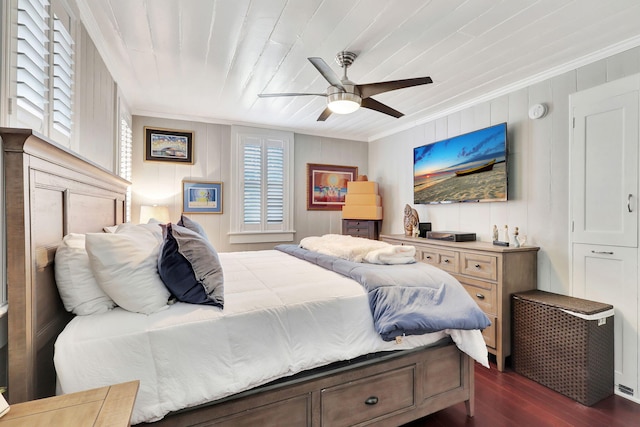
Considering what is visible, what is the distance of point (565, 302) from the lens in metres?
2.32

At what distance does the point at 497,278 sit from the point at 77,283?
2854mm

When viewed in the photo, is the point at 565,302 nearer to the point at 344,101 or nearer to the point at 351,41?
the point at 344,101

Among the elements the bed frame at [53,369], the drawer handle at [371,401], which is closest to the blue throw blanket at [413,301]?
the bed frame at [53,369]

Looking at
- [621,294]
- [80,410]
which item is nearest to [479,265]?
[621,294]

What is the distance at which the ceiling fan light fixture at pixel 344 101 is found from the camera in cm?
223

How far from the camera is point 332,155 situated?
16.2 feet

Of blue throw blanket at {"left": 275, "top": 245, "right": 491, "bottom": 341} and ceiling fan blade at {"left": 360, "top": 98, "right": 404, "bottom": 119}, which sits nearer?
blue throw blanket at {"left": 275, "top": 245, "right": 491, "bottom": 341}

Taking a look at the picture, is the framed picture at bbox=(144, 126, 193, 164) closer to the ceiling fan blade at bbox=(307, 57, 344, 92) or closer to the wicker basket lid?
the ceiling fan blade at bbox=(307, 57, 344, 92)

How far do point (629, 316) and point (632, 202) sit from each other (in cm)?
82

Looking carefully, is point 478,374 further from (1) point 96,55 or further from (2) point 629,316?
(1) point 96,55

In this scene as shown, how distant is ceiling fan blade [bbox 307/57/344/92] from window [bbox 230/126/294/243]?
7.80 feet

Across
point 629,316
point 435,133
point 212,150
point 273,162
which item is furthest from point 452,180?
point 212,150

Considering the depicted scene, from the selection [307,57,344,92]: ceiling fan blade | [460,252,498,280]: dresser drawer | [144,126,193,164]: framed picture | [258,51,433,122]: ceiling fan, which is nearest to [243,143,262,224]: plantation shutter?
[144,126,193,164]: framed picture

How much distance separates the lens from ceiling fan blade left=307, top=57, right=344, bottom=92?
186 centimetres
